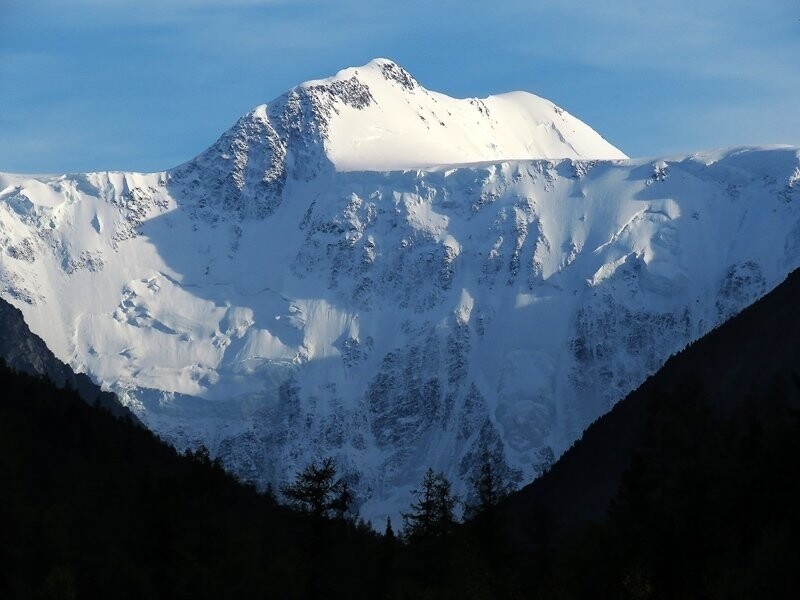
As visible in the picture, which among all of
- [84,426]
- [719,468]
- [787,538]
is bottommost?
[787,538]

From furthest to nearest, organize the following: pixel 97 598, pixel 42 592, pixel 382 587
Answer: pixel 382 587 → pixel 97 598 → pixel 42 592

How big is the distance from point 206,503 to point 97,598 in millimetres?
12228

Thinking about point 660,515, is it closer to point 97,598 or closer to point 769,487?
point 769,487

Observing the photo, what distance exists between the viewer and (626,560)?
101m

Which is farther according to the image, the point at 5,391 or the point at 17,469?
the point at 5,391

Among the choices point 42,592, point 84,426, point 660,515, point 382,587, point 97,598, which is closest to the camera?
point 42,592

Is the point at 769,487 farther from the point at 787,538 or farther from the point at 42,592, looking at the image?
the point at 42,592

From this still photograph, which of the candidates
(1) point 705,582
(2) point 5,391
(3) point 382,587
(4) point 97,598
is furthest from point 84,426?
(1) point 705,582

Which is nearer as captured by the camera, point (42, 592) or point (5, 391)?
point (42, 592)

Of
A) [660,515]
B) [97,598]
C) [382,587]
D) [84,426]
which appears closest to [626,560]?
[660,515]

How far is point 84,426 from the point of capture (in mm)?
197125

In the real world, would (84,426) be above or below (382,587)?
above

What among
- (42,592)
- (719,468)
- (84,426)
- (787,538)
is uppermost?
(84,426)

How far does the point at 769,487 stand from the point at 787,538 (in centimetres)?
886
